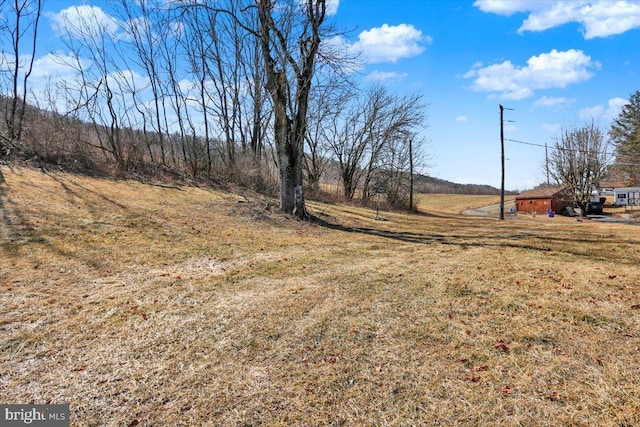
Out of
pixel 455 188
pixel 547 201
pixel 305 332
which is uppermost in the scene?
pixel 455 188

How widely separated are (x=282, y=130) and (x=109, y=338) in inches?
300

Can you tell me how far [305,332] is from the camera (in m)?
3.06

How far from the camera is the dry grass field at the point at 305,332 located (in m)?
2.07

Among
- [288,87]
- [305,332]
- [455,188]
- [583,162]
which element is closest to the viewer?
[305,332]

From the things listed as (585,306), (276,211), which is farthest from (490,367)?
(276,211)

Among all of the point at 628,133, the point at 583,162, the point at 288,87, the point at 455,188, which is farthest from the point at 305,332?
the point at 455,188

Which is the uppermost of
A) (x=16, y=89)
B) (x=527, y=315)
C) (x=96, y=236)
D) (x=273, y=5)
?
(x=273, y=5)

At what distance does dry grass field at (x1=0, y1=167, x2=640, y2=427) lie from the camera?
2.07 metres

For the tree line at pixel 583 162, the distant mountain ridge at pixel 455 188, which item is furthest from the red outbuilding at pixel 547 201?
the distant mountain ridge at pixel 455 188

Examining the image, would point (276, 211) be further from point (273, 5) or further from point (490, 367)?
point (490, 367)

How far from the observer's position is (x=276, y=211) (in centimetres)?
999

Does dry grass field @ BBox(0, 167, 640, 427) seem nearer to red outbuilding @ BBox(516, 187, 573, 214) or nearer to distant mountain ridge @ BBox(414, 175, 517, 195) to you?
red outbuilding @ BBox(516, 187, 573, 214)

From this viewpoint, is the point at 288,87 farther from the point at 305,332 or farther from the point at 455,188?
the point at 455,188

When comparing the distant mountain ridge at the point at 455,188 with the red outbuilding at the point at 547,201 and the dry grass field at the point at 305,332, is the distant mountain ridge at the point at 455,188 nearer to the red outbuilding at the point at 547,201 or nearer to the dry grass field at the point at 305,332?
the red outbuilding at the point at 547,201
